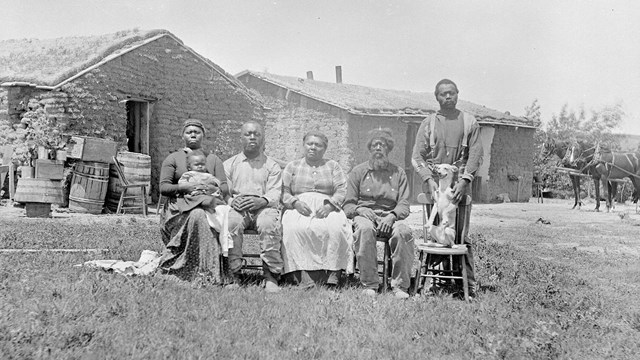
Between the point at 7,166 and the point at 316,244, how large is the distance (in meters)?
9.71

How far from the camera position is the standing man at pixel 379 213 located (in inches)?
232

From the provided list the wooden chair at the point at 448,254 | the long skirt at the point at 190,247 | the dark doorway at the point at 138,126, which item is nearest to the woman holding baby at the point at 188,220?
the long skirt at the point at 190,247

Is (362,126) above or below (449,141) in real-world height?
above

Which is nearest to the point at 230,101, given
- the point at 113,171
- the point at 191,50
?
the point at 191,50

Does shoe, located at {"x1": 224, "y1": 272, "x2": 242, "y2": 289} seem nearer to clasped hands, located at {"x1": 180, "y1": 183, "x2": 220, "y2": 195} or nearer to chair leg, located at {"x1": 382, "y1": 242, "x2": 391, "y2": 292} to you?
clasped hands, located at {"x1": 180, "y1": 183, "x2": 220, "y2": 195}

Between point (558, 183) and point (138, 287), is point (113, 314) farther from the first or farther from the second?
point (558, 183)

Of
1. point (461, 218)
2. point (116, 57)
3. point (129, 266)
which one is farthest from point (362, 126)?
point (129, 266)

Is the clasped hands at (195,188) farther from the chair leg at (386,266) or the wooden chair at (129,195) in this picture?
the wooden chair at (129,195)

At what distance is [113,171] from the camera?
13.3m

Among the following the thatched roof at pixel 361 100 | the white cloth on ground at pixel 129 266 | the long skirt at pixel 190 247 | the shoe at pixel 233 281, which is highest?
the thatched roof at pixel 361 100

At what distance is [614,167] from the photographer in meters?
19.8

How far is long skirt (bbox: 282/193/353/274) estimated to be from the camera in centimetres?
599

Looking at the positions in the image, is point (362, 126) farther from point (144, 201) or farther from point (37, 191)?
point (37, 191)

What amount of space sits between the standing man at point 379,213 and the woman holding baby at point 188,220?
53.5 inches
